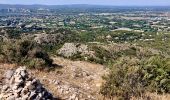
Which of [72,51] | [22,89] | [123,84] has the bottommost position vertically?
[72,51]

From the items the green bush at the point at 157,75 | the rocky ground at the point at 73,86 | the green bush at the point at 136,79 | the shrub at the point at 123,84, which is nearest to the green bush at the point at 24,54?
the rocky ground at the point at 73,86

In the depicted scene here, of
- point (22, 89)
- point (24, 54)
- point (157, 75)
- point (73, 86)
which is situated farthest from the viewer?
point (24, 54)

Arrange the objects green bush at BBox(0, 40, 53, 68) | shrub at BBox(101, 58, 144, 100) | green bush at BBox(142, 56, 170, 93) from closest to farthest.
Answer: shrub at BBox(101, 58, 144, 100) < green bush at BBox(142, 56, 170, 93) < green bush at BBox(0, 40, 53, 68)

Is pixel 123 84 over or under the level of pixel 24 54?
over

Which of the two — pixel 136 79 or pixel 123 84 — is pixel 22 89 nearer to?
pixel 123 84

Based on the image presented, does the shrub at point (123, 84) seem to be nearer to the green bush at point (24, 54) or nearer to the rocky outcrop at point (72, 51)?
the green bush at point (24, 54)

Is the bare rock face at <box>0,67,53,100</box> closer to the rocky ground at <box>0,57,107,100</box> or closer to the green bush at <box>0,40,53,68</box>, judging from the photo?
the rocky ground at <box>0,57,107,100</box>

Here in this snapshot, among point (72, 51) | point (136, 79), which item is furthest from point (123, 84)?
point (72, 51)

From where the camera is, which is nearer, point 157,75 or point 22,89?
point 22,89

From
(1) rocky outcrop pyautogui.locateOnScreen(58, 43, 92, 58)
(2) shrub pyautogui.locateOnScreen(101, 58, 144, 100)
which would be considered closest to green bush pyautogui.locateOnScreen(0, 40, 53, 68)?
(2) shrub pyautogui.locateOnScreen(101, 58, 144, 100)
